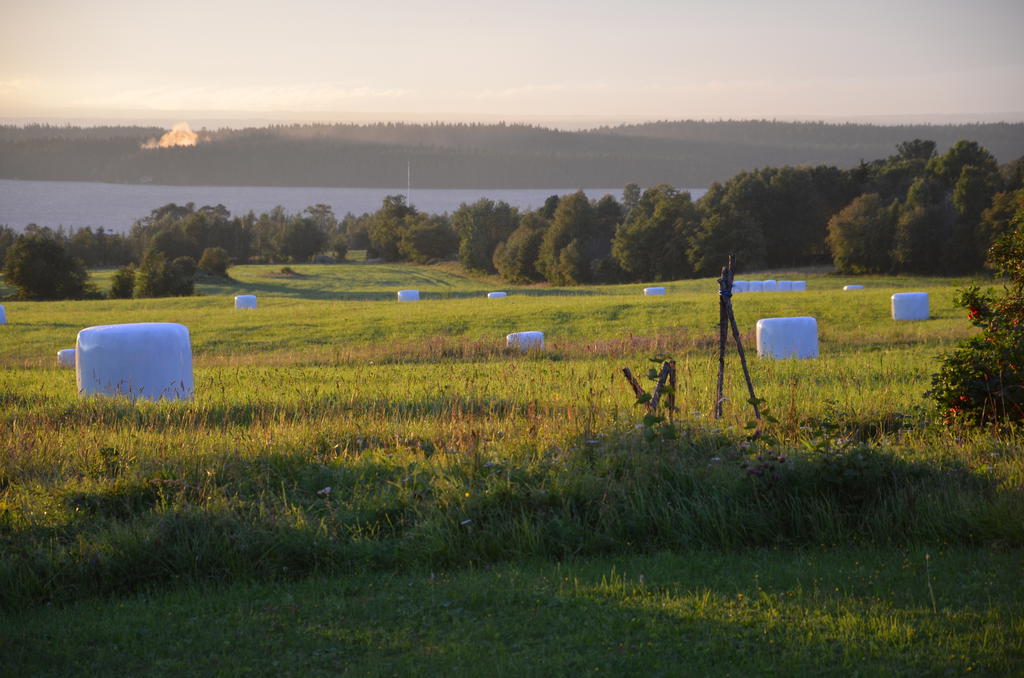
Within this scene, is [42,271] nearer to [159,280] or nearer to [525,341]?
[159,280]

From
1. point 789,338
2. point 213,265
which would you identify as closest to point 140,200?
point 213,265

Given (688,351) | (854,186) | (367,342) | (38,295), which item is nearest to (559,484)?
(688,351)

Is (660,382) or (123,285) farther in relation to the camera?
(123,285)

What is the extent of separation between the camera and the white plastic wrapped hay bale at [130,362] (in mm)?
14414

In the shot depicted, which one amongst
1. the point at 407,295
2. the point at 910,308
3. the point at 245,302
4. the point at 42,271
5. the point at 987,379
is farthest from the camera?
the point at 42,271

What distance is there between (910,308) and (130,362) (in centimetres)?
2396

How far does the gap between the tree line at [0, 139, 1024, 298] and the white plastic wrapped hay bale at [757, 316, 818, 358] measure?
38.1m

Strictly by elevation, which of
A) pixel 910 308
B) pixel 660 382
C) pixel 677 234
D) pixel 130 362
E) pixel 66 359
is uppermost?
pixel 677 234

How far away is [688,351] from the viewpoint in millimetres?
21188

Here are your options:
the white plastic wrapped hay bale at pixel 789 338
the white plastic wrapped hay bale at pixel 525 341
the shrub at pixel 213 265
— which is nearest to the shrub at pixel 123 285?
the shrub at pixel 213 265

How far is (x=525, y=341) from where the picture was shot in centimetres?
2297

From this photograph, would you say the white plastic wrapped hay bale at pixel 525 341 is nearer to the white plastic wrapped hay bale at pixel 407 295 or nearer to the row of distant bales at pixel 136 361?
the row of distant bales at pixel 136 361

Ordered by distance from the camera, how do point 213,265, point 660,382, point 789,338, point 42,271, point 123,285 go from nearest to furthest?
point 660,382 < point 789,338 < point 42,271 < point 123,285 < point 213,265

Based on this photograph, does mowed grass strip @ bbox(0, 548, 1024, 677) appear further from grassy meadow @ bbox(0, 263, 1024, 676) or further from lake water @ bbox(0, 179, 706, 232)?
lake water @ bbox(0, 179, 706, 232)
